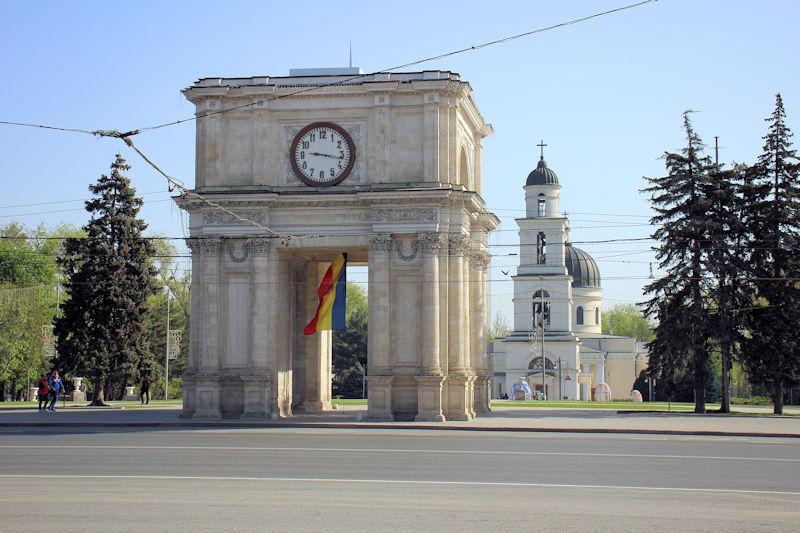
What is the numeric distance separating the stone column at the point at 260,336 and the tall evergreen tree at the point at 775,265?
21.9 metres

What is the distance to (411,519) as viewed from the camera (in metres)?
14.7

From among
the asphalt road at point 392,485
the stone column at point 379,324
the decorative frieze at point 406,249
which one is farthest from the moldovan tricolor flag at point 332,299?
the asphalt road at point 392,485

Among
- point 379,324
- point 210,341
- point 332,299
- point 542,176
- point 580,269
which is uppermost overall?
point 542,176

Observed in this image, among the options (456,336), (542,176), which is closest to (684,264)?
(456,336)

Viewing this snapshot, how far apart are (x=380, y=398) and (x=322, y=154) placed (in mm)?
9475

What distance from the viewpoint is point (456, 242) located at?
41.6 metres

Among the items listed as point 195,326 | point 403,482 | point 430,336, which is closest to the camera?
point 403,482

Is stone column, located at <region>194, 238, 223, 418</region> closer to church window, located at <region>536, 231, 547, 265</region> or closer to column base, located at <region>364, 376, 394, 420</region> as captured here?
column base, located at <region>364, 376, 394, 420</region>

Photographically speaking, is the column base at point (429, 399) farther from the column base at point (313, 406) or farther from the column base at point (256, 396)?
the column base at point (313, 406)

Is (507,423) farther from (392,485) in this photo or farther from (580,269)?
(580,269)

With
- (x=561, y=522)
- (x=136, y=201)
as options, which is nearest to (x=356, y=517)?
(x=561, y=522)

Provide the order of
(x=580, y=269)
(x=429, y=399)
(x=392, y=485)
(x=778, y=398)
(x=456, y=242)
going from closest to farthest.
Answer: (x=392, y=485), (x=429, y=399), (x=456, y=242), (x=778, y=398), (x=580, y=269)

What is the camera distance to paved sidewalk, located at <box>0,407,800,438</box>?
119 feet

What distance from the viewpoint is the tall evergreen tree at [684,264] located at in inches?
1981
